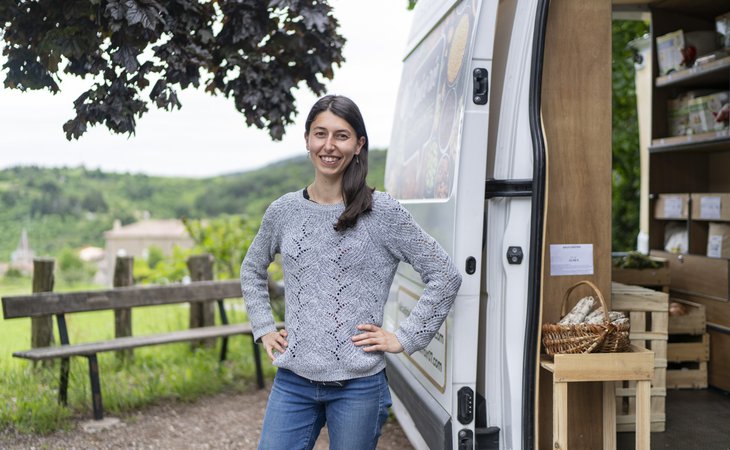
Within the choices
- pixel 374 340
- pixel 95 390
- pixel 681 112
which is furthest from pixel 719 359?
pixel 95 390

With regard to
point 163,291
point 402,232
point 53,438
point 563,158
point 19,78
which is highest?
point 19,78

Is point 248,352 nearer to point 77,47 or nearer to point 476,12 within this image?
point 77,47

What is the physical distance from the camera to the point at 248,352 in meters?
6.61

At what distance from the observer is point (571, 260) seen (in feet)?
10.3

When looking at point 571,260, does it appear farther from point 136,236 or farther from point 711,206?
point 136,236

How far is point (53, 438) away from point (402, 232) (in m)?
3.16

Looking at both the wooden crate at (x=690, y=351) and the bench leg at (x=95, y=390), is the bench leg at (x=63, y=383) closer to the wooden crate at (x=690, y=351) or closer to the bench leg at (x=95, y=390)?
the bench leg at (x=95, y=390)

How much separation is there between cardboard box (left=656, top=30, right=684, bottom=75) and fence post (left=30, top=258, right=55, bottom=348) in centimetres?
469

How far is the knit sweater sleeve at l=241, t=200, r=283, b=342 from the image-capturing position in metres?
2.68

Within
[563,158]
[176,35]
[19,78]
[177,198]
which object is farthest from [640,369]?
[177,198]

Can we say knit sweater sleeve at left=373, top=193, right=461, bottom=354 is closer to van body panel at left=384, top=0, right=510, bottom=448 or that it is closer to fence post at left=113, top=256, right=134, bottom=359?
van body panel at left=384, top=0, right=510, bottom=448

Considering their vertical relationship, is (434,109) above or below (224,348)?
above

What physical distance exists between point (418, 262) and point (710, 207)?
3135mm

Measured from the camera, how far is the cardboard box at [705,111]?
4.89 metres
